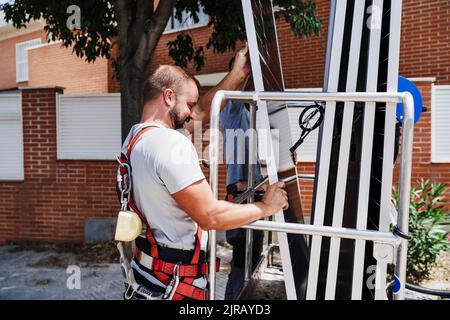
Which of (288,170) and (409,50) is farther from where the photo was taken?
(409,50)

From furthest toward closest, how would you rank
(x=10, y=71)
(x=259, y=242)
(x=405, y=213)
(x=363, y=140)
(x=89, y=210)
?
(x=10, y=71) → (x=89, y=210) → (x=259, y=242) → (x=363, y=140) → (x=405, y=213)

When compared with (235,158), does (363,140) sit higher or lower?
higher

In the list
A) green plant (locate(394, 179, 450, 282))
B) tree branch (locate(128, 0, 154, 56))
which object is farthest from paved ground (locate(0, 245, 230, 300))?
tree branch (locate(128, 0, 154, 56))

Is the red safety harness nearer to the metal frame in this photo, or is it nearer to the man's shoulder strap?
the man's shoulder strap

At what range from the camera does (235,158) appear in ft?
8.87

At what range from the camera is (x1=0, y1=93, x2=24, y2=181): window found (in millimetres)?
6359

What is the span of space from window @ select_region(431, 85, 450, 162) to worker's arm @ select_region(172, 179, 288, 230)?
5.00 metres

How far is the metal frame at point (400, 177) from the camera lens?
4.34ft

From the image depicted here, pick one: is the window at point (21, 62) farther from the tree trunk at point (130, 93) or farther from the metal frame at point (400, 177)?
the metal frame at point (400, 177)

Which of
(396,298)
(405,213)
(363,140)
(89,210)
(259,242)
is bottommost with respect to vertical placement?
(89,210)

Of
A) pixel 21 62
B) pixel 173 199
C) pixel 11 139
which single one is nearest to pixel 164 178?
pixel 173 199

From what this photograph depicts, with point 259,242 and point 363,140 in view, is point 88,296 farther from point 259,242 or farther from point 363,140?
point 363,140

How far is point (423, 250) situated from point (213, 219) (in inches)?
149

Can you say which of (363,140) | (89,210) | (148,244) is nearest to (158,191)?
(148,244)
